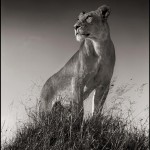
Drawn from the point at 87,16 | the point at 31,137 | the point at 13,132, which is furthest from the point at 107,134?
the point at 87,16

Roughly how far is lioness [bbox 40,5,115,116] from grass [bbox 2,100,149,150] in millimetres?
853

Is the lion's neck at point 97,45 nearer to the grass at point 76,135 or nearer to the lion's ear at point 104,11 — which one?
the lion's ear at point 104,11

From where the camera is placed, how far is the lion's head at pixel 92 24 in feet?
19.2

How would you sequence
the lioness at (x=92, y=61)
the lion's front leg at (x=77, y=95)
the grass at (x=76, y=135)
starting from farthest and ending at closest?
the lioness at (x=92, y=61)
the lion's front leg at (x=77, y=95)
the grass at (x=76, y=135)

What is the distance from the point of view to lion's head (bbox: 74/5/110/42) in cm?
586

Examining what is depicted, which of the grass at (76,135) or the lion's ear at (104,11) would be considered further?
the lion's ear at (104,11)

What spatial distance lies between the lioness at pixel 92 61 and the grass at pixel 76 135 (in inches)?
33.6

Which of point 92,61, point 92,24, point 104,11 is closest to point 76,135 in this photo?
point 92,61

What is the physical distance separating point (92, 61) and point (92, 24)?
22.7 inches

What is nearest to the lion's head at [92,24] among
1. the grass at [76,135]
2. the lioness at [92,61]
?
the lioness at [92,61]

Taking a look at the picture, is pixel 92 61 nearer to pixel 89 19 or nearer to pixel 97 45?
pixel 97 45

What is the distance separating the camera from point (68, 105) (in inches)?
231

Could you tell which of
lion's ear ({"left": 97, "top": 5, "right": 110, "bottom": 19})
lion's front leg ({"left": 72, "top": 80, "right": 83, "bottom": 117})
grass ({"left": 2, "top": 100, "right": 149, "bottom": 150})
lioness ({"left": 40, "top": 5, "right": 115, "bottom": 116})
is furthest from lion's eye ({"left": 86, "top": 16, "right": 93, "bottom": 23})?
grass ({"left": 2, "top": 100, "right": 149, "bottom": 150})

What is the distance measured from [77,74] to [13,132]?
153 cm
